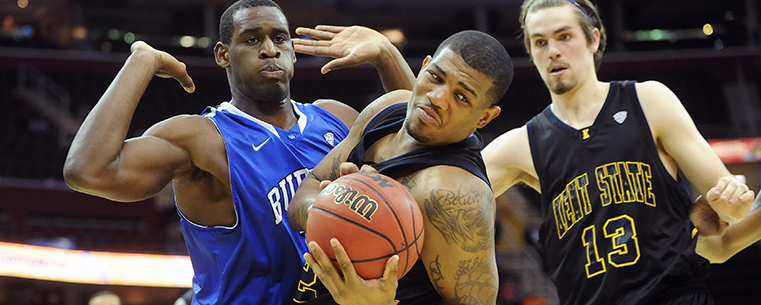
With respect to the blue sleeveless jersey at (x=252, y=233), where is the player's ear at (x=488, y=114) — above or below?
above

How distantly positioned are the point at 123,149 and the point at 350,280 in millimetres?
1168

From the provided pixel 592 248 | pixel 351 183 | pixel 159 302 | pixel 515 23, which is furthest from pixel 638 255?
pixel 515 23

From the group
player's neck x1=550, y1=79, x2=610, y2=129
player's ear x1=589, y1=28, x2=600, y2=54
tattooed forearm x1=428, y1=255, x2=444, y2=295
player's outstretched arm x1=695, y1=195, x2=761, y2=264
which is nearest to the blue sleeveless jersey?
tattooed forearm x1=428, y1=255, x2=444, y2=295

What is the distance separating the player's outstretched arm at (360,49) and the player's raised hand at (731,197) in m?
1.59

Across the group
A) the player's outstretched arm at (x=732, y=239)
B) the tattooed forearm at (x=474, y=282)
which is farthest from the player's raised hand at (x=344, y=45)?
the player's outstretched arm at (x=732, y=239)

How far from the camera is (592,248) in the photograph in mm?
3551

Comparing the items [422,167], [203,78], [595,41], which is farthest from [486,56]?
[203,78]

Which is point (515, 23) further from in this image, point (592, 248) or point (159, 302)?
point (592, 248)

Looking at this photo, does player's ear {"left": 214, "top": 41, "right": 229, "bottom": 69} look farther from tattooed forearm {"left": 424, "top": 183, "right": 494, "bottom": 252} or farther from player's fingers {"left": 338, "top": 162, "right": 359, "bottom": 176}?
tattooed forearm {"left": 424, "top": 183, "right": 494, "bottom": 252}

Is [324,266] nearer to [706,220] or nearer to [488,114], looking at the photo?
[488,114]

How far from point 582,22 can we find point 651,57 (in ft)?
58.7

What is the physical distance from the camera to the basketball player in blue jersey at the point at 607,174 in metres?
3.41

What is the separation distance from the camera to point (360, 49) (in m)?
3.64

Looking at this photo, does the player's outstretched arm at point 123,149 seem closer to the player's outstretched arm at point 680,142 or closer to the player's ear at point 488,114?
the player's ear at point 488,114
